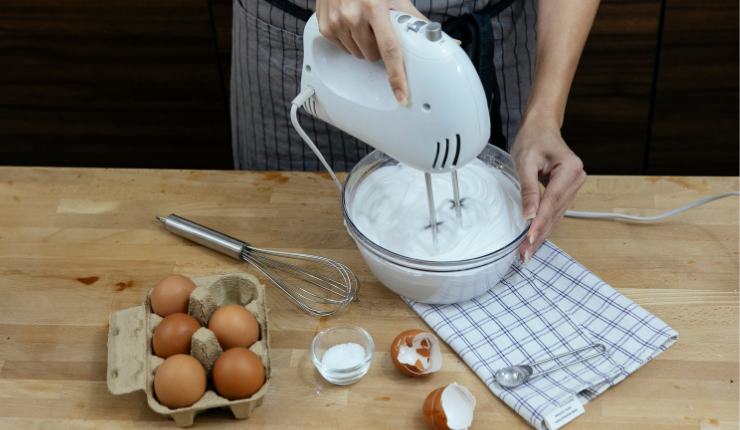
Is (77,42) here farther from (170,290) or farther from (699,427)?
(699,427)

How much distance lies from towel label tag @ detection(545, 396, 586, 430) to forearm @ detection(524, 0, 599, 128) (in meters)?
0.44

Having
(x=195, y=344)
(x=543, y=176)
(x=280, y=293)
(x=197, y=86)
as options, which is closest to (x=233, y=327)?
(x=195, y=344)

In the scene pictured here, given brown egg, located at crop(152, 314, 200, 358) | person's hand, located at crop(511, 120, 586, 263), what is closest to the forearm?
person's hand, located at crop(511, 120, 586, 263)

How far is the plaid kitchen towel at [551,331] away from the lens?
1015 mm

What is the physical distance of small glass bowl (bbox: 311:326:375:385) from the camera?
104 cm

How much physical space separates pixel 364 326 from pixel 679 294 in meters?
0.43

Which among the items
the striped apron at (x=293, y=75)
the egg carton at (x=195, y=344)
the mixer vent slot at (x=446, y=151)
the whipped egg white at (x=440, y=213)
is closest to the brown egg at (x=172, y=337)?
the egg carton at (x=195, y=344)

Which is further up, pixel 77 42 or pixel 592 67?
pixel 592 67

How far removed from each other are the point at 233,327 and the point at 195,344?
0.05 meters

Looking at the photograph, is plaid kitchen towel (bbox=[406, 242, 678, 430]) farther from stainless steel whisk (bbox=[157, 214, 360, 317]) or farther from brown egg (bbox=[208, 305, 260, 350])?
brown egg (bbox=[208, 305, 260, 350])

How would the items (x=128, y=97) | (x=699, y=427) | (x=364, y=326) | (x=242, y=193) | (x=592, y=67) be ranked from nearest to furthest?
(x=699, y=427), (x=364, y=326), (x=242, y=193), (x=592, y=67), (x=128, y=97)

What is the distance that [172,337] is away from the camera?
3.32ft

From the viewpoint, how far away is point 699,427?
98cm

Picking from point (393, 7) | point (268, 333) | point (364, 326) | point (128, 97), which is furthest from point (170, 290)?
point (128, 97)
